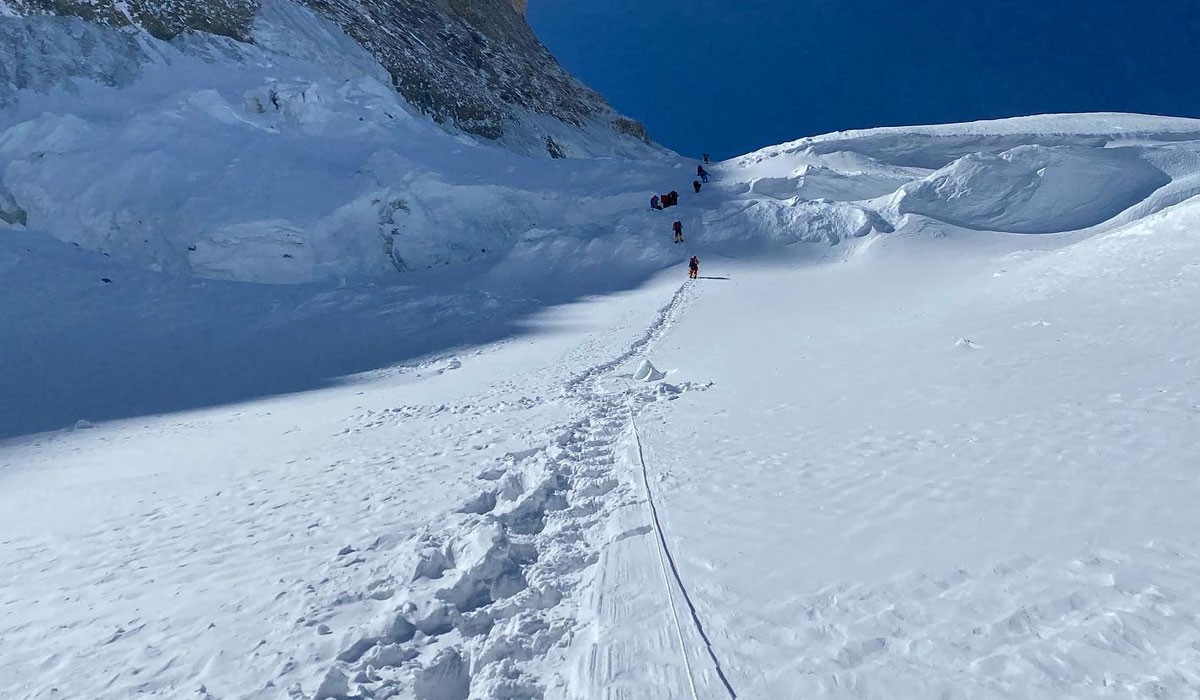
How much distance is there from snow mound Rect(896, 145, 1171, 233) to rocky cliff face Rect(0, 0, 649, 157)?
2189 centimetres

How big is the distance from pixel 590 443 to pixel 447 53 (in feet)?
125

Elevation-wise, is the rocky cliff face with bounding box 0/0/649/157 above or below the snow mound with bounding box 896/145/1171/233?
above

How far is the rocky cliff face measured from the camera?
92.6 feet

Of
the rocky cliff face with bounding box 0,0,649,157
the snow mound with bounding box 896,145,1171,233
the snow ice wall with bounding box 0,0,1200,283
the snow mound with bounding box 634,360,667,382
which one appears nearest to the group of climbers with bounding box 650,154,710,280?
the snow ice wall with bounding box 0,0,1200,283

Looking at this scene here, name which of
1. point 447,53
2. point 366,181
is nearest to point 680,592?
point 366,181

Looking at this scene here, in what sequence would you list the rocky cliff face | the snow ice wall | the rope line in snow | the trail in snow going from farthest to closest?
the rocky cliff face → the snow ice wall → the trail in snow → the rope line in snow

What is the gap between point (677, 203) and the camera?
92.1 feet

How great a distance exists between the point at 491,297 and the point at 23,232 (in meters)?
14.9

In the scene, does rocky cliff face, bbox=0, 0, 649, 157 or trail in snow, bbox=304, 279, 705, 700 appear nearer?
trail in snow, bbox=304, 279, 705, 700

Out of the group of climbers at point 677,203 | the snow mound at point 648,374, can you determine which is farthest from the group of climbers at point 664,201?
the snow mound at point 648,374

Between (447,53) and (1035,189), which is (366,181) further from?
(1035,189)

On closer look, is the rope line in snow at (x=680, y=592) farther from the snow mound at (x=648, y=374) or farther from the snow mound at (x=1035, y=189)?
the snow mound at (x=1035, y=189)

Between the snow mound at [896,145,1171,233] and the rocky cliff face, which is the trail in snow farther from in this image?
the rocky cliff face

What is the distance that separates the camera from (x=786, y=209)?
25.4m
